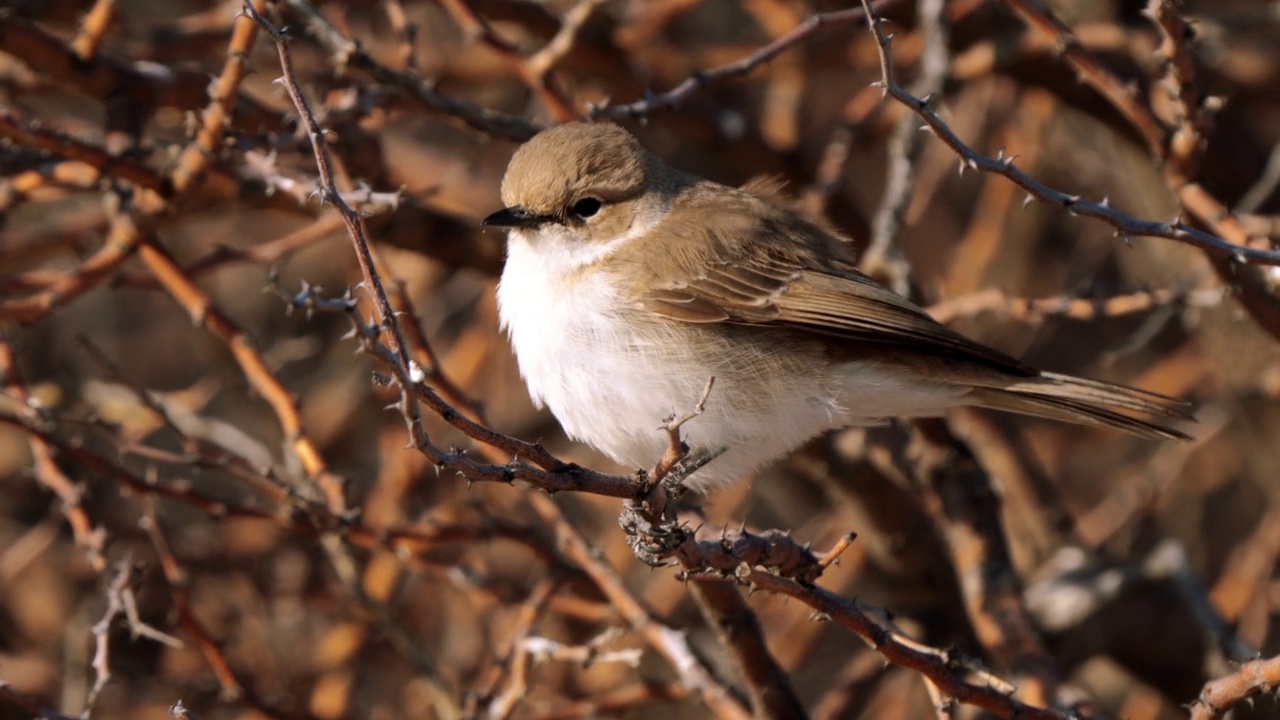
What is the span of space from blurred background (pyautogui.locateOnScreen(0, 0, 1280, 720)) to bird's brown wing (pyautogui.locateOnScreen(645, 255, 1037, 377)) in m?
0.39

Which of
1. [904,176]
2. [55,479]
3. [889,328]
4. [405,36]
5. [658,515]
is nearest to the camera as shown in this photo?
[658,515]

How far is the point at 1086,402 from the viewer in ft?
12.7

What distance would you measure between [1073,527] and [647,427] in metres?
2.54

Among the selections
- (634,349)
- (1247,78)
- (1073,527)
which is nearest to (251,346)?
(634,349)

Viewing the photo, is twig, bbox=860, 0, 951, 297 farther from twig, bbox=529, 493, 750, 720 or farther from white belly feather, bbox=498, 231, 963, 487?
twig, bbox=529, 493, 750, 720

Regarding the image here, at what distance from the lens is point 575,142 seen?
3963 millimetres

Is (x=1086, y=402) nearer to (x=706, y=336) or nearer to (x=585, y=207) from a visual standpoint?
(x=706, y=336)

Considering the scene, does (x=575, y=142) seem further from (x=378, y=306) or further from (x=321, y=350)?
(x=321, y=350)

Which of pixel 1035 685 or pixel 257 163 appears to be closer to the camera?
pixel 257 163

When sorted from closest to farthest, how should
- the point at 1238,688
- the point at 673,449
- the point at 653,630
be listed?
1. the point at 673,449
2. the point at 1238,688
3. the point at 653,630

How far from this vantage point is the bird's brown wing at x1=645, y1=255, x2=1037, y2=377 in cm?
384

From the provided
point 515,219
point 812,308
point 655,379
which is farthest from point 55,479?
point 812,308

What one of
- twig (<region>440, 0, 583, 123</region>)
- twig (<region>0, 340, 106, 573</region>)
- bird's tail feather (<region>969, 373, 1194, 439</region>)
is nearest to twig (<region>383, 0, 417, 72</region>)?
twig (<region>440, 0, 583, 123</region>)

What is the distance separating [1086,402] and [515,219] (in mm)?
1735
